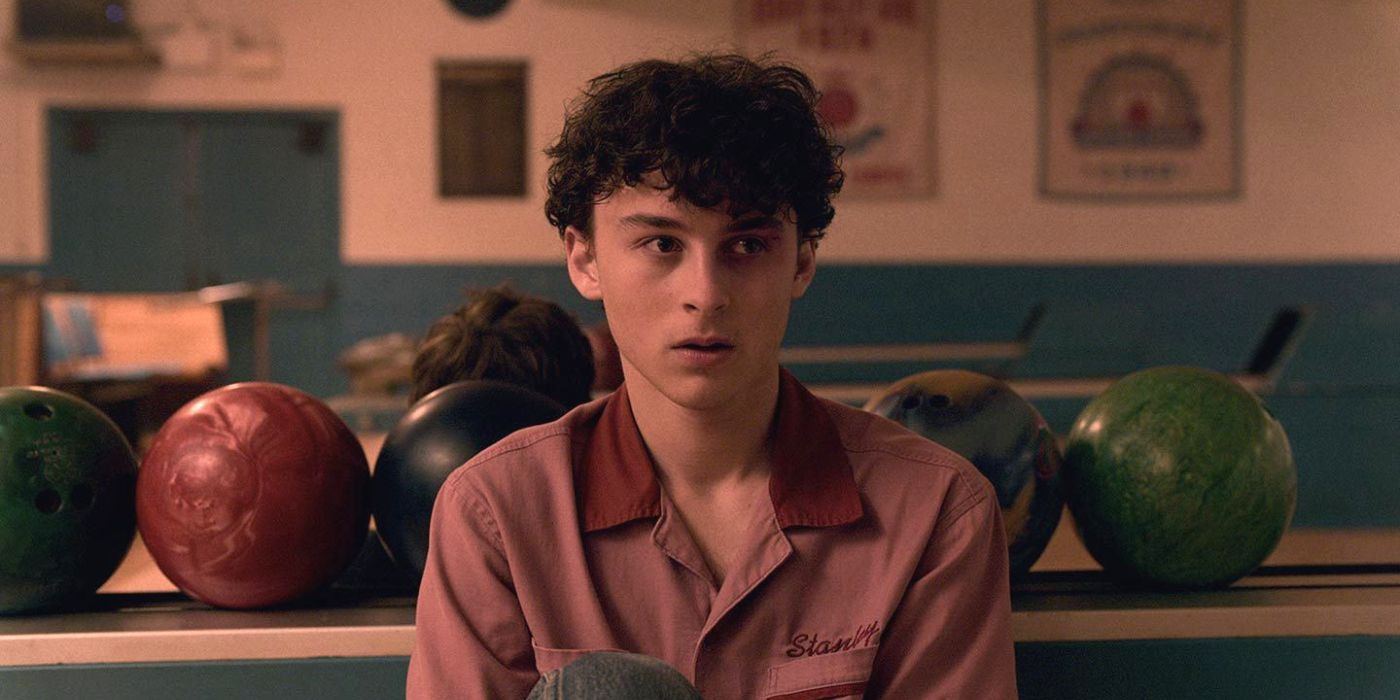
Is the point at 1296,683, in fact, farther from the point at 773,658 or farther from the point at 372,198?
the point at 372,198

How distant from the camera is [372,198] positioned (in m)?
7.67

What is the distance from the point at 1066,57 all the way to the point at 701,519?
703 cm

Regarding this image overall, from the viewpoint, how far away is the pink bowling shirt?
1.29 meters

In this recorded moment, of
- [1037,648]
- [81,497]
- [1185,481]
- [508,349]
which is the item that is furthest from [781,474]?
[81,497]

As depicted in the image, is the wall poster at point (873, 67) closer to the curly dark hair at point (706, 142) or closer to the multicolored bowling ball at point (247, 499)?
the multicolored bowling ball at point (247, 499)

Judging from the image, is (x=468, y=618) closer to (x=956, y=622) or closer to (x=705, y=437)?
(x=705, y=437)

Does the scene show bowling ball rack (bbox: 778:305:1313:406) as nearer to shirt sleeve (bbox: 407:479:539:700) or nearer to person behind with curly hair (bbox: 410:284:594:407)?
person behind with curly hair (bbox: 410:284:594:407)

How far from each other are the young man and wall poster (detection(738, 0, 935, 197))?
6486mm

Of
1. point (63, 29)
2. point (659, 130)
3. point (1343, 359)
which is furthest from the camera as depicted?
point (63, 29)

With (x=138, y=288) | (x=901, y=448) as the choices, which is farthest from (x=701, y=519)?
(x=138, y=288)

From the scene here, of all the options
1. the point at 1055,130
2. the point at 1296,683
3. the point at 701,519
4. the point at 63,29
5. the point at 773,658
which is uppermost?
the point at 63,29

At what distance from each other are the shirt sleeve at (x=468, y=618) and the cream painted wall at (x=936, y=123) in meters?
6.44

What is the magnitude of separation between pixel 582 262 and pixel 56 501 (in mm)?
880

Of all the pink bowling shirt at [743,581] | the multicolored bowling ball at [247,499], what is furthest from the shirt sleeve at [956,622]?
the multicolored bowling ball at [247,499]
